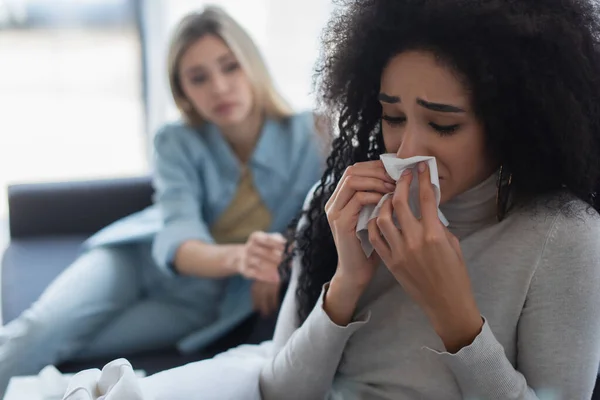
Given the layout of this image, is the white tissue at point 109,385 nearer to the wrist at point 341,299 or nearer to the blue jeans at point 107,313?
the wrist at point 341,299

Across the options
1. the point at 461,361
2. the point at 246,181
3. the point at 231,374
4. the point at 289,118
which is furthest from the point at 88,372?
the point at 289,118

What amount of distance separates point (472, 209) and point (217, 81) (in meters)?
0.96

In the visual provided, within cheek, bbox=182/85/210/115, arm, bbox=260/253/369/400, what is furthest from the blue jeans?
arm, bbox=260/253/369/400

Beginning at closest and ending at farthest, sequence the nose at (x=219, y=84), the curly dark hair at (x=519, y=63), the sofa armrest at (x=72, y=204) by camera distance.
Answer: the curly dark hair at (x=519, y=63) < the nose at (x=219, y=84) < the sofa armrest at (x=72, y=204)

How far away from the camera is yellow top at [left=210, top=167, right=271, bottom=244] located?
186 cm

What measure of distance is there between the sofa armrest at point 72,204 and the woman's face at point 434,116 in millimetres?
1399

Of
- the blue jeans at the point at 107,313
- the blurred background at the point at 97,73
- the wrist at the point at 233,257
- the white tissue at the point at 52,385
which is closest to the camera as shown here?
the white tissue at the point at 52,385

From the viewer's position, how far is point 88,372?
3.48ft

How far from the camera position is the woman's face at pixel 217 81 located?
5.94ft

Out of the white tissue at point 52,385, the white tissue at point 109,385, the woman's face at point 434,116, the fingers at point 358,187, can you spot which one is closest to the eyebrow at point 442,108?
the woman's face at point 434,116

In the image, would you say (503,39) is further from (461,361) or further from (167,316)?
(167,316)

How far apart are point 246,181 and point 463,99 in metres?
1.03

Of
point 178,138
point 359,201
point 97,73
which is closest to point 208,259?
point 178,138

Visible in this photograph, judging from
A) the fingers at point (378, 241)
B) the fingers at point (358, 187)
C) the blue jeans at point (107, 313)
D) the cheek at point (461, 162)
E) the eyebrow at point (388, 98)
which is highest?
the eyebrow at point (388, 98)
